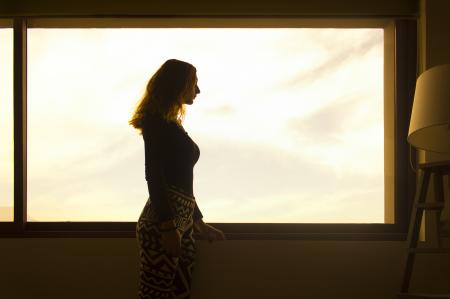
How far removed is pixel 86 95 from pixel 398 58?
5.61 feet

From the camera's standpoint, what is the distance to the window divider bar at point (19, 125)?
2949 millimetres

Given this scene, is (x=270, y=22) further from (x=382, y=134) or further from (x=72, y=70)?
(x=72, y=70)

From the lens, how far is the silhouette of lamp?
7.18 ft

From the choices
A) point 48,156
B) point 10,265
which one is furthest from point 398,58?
point 10,265

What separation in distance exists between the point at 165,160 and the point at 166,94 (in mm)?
262

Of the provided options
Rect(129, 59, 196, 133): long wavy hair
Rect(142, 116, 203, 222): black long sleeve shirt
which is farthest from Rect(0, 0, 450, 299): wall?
Rect(129, 59, 196, 133): long wavy hair

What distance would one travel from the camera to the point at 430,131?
245 cm

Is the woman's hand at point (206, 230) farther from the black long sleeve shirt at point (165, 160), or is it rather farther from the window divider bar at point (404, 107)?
the window divider bar at point (404, 107)

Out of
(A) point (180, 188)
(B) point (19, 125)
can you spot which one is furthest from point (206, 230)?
(B) point (19, 125)

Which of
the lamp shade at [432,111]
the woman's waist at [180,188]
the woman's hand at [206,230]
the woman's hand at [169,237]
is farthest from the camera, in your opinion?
the woman's hand at [206,230]

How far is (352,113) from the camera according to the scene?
289 centimetres

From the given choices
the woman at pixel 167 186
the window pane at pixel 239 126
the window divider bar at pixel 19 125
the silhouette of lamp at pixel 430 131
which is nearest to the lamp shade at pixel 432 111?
the silhouette of lamp at pixel 430 131

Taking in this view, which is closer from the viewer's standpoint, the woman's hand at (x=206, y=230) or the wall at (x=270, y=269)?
the woman's hand at (x=206, y=230)

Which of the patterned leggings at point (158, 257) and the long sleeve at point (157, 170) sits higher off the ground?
the long sleeve at point (157, 170)
